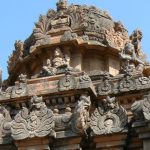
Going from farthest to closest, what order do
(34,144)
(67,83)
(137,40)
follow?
1. (137,40)
2. (67,83)
3. (34,144)

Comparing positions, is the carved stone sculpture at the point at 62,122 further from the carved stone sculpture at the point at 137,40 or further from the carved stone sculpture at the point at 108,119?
the carved stone sculpture at the point at 137,40

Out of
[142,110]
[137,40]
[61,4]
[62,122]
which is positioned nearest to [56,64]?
[137,40]

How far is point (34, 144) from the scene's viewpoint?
1439cm

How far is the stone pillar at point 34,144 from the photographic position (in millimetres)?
14261

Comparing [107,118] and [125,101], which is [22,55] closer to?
[125,101]

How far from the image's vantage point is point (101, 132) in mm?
13938

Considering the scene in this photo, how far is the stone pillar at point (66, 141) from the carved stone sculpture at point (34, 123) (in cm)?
A: 29

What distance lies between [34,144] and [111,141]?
2.43 meters

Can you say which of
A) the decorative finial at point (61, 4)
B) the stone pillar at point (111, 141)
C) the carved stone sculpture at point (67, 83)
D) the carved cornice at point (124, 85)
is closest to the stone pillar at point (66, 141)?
the stone pillar at point (111, 141)

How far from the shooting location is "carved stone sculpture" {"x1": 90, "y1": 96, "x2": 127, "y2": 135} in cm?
1397

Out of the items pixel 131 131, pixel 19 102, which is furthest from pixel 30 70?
pixel 131 131

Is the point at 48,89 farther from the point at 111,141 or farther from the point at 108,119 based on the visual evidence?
the point at 111,141

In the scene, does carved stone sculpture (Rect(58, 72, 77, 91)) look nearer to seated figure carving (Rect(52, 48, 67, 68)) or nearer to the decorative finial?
seated figure carving (Rect(52, 48, 67, 68))

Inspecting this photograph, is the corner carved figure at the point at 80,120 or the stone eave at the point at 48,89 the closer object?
the corner carved figure at the point at 80,120
